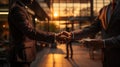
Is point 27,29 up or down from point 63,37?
up

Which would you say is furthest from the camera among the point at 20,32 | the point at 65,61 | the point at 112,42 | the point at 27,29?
the point at 65,61

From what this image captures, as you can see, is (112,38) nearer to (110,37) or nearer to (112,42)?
(112,42)

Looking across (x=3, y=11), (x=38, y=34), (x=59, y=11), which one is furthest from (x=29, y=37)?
(x=59, y=11)

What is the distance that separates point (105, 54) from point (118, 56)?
0.16 metres

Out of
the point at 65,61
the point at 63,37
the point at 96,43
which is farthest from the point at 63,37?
the point at 65,61

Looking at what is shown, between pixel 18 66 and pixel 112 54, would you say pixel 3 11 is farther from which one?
pixel 112 54

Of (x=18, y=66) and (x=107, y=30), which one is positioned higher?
(x=107, y=30)

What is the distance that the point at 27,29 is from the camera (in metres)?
4.35

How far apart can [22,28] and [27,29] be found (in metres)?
0.07

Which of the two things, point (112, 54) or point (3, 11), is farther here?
point (3, 11)

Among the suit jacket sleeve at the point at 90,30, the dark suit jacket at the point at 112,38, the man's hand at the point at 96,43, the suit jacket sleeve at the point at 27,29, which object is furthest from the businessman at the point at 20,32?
the man's hand at the point at 96,43

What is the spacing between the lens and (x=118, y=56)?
3.86 meters

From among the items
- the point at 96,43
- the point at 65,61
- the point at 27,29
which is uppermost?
the point at 27,29

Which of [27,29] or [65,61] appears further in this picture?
[65,61]
